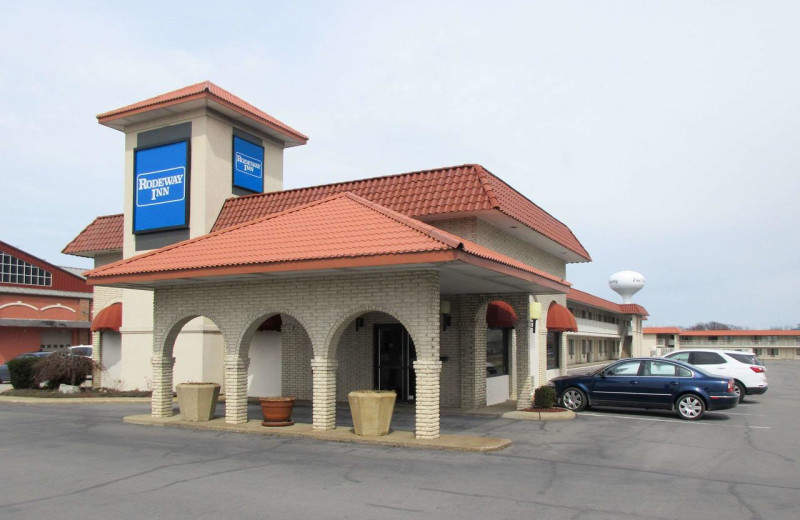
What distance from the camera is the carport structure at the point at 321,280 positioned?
13.2 m

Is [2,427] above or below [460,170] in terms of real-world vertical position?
below

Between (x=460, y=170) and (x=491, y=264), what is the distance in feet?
21.3

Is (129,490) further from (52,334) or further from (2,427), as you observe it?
(52,334)

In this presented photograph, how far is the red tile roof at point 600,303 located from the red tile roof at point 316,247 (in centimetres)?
1513

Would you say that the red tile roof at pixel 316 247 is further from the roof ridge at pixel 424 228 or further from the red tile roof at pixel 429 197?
the red tile roof at pixel 429 197

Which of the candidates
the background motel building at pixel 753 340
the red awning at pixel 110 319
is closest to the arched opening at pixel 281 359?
the red awning at pixel 110 319

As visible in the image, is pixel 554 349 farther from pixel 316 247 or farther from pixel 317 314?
pixel 316 247

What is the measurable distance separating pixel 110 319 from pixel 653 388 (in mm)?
19273

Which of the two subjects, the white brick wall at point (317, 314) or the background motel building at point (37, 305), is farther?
the background motel building at point (37, 305)

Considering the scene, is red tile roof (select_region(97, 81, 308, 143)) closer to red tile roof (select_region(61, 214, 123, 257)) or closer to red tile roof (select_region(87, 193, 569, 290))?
red tile roof (select_region(61, 214, 123, 257))

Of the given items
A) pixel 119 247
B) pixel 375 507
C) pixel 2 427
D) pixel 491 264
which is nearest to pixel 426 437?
pixel 491 264

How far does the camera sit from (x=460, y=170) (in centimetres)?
1927

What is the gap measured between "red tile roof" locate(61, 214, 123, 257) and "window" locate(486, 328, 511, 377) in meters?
15.1

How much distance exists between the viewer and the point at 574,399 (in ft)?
62.2
